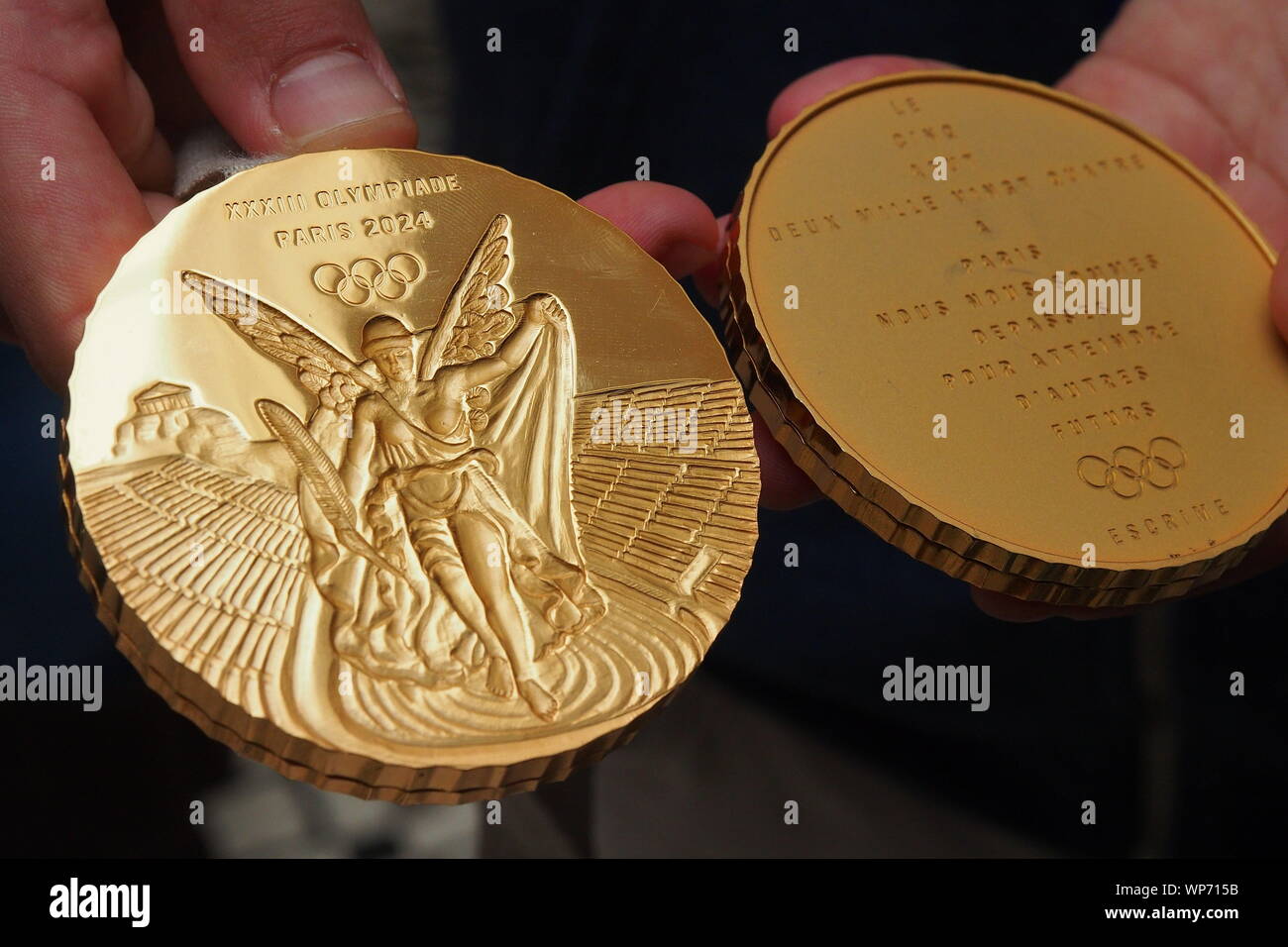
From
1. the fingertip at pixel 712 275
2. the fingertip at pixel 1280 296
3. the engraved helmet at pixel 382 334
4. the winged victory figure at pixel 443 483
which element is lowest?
the winged victory figure at pixel 443 483

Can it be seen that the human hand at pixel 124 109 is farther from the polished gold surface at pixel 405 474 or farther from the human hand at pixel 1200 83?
the human hand at pixel 1200 83

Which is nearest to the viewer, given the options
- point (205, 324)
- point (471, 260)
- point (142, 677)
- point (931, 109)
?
point (142, 677)

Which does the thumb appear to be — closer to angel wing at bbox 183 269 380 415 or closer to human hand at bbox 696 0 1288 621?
angel wing at bbox 183 269 380 415

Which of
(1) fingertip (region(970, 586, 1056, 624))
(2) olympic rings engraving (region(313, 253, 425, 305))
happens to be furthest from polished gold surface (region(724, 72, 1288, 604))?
(2) olympic rings engraving (region(313, 253, 425, 305))

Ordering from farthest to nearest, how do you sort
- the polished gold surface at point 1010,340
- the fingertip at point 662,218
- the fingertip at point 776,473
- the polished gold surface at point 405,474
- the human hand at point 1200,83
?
the human hand at point 1200,83
the fingertip at point 662,218
the fingertip at point 776,473
the polished gold surface at point 1010,340
the polished gold surface at point 405,474

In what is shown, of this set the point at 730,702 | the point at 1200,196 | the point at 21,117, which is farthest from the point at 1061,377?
the point at 21,117

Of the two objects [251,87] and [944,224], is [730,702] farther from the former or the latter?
[251,87]

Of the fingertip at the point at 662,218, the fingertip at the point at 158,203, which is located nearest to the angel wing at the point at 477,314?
the fingertip at the point at 662,218
